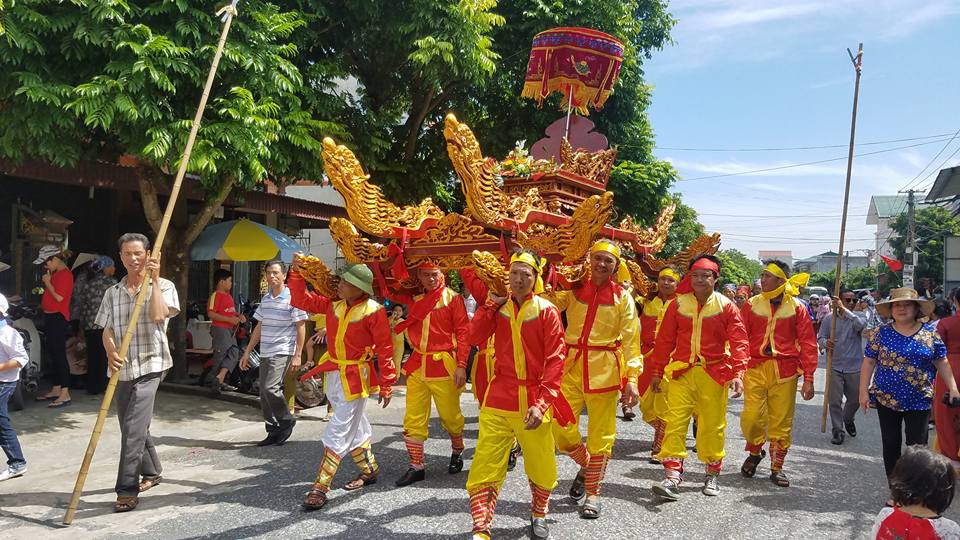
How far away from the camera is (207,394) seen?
29.6ft

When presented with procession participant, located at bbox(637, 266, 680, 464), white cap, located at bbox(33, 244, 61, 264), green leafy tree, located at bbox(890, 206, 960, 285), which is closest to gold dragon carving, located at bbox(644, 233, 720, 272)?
procession participant, located at bbox(637, 266, 680, 464)

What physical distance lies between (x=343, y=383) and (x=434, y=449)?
75.7 inches

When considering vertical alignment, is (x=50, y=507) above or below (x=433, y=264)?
below

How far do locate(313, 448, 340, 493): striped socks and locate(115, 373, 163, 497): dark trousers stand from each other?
49.5 inches

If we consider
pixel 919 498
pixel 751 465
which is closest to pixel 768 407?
pixel 751 465

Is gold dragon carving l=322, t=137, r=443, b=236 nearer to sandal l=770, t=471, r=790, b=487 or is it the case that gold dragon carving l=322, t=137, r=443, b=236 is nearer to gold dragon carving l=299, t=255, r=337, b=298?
gold dragon carving l=299, t=255, r=337, b=298

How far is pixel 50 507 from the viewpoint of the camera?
4707 millimetres

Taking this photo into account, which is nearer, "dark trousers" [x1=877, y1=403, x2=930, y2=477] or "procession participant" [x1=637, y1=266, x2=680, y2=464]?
"dark trousers" [x1=877, y1=403, x2=930, y2=477]

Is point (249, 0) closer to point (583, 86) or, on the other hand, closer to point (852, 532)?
point (583, 86)

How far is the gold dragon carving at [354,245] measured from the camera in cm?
545

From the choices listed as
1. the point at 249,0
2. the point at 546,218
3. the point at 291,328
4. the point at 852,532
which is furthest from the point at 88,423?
the point at 852,532

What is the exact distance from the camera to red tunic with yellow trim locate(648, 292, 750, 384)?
5352 millimetres

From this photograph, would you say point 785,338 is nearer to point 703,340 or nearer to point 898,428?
point 703,340

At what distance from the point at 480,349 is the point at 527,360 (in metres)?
1.65
